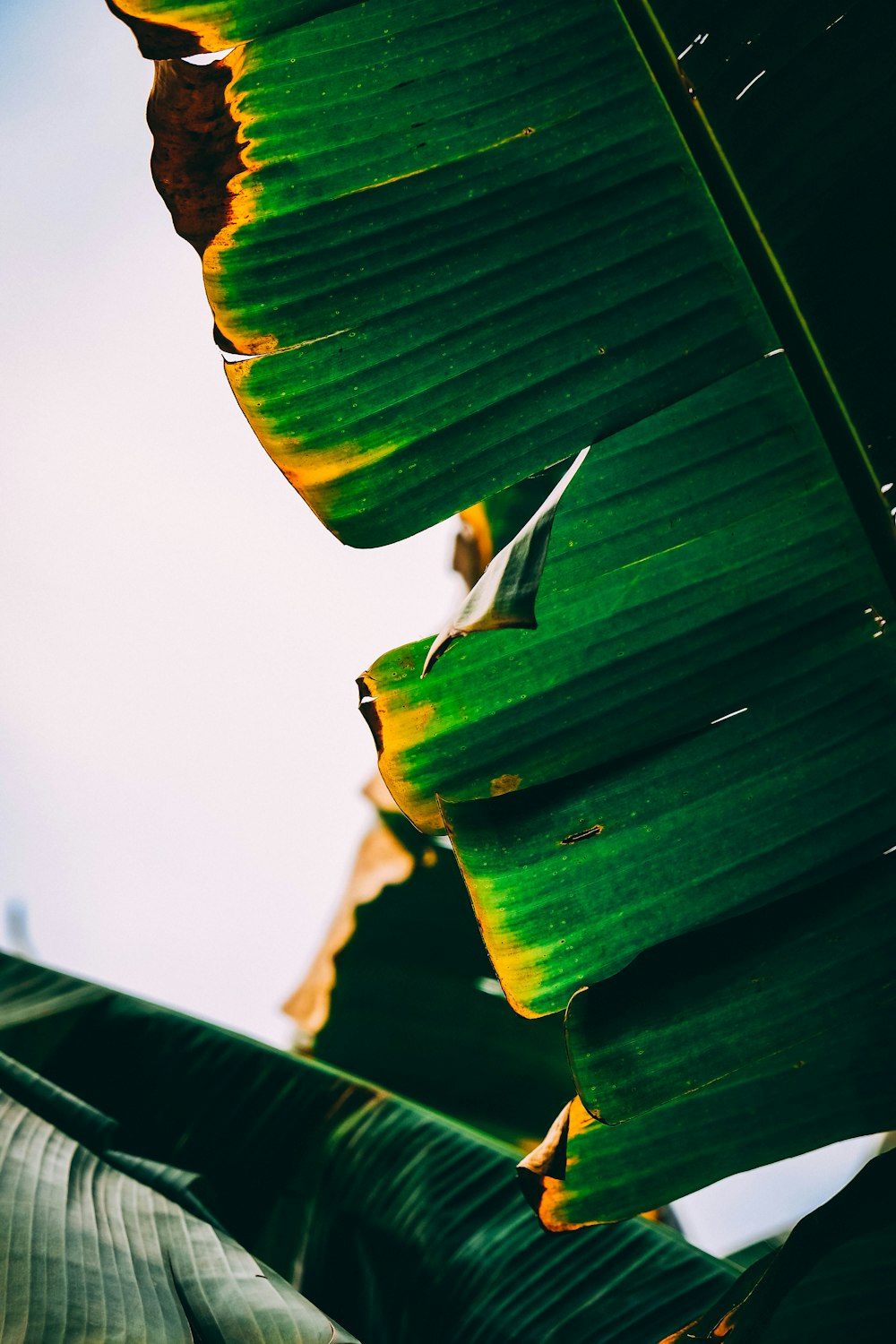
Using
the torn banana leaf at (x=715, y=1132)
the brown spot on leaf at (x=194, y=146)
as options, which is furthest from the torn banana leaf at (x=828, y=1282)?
the brown spot on leaf at (x=194, y=146)

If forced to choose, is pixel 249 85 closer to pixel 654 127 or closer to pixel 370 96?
pixel 370 96

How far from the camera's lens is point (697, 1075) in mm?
531

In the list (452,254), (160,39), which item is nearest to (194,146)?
(160,39)

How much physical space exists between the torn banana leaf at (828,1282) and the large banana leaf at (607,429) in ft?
0.27

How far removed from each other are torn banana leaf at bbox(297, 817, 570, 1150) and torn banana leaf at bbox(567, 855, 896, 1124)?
2.10 ft

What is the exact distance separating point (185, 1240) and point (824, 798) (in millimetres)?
558

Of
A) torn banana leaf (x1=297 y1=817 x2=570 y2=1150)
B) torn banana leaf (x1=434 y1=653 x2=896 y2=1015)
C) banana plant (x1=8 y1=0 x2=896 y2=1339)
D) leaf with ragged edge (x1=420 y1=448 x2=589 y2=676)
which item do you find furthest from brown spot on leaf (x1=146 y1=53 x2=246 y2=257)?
torn banana leaf (x1=297 y1=817 x2=570 y2=1150)

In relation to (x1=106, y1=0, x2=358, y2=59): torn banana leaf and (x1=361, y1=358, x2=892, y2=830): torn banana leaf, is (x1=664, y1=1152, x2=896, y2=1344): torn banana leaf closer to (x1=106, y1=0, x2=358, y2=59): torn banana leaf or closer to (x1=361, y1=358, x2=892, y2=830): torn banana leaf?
(x1=361, y1=358, x2=892, y2=830): torn banana leaf

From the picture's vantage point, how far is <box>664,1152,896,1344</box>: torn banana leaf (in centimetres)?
45

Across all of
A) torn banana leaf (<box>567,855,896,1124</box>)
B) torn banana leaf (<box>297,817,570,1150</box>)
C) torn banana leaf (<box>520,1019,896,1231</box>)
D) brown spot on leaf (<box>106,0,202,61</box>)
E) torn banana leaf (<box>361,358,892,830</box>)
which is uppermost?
brown spot on leaf (<box>106,0,202,61</box>)

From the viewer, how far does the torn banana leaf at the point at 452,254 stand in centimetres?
49

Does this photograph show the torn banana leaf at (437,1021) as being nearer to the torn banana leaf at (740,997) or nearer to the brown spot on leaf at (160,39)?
the torn banana leaf at (740,997)

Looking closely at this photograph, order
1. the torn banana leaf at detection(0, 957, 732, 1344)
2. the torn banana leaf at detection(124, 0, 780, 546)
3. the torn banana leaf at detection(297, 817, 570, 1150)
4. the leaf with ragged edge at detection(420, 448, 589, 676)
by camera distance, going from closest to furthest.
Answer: the leaf with ragged edge at detection(420, 448, 589, 676)
the torn banana leaf at detection(124, 0, 780, 546)
the torn banana leaf at detection(0, 957, 732, 1344)
the torn banana leaf at detection(297, 817, 570, 1150)

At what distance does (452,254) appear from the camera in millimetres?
521
